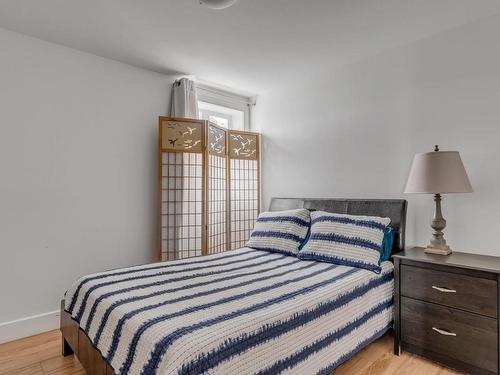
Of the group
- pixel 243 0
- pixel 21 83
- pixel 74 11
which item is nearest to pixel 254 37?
pixel 243 0

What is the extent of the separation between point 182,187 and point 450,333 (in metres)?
2.53

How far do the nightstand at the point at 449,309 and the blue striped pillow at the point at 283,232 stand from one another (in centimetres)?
82

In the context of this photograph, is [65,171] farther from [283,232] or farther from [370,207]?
[370,207]

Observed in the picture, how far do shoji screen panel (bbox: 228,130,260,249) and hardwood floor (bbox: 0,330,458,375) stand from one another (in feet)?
6.26

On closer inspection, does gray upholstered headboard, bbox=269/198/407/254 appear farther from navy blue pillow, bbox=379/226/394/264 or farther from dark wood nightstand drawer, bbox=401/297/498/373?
dark wood nightstand drawer, bbox=401/297/498/373

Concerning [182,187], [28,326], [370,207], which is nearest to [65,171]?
[182,187]

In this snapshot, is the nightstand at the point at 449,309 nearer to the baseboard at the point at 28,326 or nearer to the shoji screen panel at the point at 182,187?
the shoji screen panel at the point at 182,187

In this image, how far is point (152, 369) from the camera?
1.12 m

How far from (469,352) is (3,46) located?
156 inches

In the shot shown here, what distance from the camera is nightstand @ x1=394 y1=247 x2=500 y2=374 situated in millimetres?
1676

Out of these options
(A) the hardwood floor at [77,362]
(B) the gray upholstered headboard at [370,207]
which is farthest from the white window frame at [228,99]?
(A) the hardwood floor at [77,362]

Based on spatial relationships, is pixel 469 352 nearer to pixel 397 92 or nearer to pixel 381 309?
pixel 381 309

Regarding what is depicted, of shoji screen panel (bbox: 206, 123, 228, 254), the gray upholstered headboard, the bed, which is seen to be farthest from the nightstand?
shoji screen panel (bbox: 206, 123, 228, 254)

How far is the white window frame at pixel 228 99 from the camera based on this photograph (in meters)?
3.52
